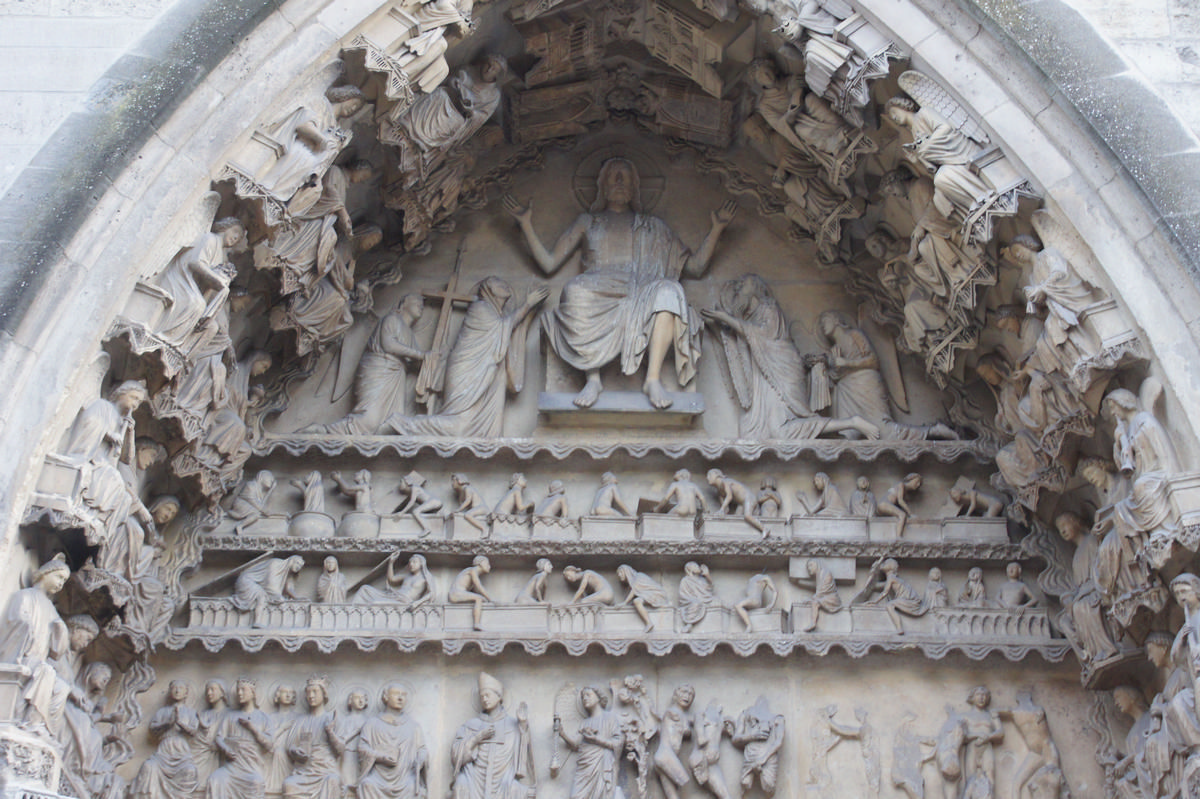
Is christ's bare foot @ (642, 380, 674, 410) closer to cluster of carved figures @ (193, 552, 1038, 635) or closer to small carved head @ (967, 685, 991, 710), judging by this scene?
cluster of carved figures @ (193, 552, 1038, 635)

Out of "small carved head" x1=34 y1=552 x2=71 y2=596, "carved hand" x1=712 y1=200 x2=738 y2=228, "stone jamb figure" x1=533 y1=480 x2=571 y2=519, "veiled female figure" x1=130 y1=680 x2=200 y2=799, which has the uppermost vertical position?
"carved hand" x1=712 y1=200 x2=738 y2=228

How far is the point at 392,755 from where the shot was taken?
8469 mm

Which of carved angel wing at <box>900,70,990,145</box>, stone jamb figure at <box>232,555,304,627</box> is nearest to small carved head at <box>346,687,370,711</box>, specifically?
stone jamb figure at <box>232,555,304,627</box>

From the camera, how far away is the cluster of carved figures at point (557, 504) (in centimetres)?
910

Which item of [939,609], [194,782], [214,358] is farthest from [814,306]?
[194,782]

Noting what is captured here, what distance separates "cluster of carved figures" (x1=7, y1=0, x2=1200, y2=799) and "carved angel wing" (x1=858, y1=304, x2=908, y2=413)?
2 centimetres

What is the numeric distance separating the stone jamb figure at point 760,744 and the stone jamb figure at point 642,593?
0.67 m

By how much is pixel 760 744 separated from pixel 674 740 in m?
0.43

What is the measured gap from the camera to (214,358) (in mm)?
8250

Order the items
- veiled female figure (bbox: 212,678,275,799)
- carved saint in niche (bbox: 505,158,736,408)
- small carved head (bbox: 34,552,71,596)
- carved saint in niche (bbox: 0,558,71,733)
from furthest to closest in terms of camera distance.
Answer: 1. carved saint in niche (bbox: 505,158,736,408)
2. veiled female figure (bbox: 212,678,275,799)
3. small carved head (bbox: 34,552,71,596)
4. carved saint in niche (bbox: 0,558,71,733)

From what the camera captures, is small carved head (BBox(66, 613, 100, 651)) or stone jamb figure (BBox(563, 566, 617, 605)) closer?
small carved head (BBox(66, 613, 100, 651))

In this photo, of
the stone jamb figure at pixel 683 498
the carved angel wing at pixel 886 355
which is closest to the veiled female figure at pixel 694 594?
the stone jamb figure at pixel 683 498

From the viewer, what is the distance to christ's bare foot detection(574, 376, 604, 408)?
31.1ft

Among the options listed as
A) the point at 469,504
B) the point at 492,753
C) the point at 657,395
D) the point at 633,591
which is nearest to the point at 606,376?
the point at 657,395
